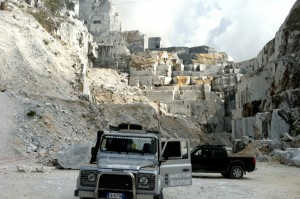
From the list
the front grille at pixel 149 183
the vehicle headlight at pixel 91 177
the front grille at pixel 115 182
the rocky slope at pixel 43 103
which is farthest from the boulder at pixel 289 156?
the vehicle headlight at pixel 91 177

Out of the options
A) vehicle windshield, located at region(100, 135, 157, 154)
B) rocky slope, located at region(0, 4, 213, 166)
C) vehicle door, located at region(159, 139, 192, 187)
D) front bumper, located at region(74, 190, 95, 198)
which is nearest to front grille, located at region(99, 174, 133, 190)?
Result: front bumper, located at region(74, 190, 95, 198)

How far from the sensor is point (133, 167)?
8305mm

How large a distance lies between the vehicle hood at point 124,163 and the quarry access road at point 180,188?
2422 millimetres

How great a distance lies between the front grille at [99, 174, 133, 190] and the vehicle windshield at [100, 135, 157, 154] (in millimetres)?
1159

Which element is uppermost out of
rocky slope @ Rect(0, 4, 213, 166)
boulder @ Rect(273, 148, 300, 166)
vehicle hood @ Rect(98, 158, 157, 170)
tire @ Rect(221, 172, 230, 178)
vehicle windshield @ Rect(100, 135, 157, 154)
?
rocky slope @ Rect(0, 4, 213, 166)

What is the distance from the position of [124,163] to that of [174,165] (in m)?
1.19

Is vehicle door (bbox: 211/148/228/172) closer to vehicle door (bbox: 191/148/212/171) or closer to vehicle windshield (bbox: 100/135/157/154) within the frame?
vehicle door (bbox: 191/148/212/171)

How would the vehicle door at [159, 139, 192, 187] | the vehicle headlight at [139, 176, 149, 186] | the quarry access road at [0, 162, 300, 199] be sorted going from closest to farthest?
the vehicle headlight at [139, 176, 149, 186], the vehicle door at [159, 139, 192, 187], the quarry access road at [0, 162, 300, 199]

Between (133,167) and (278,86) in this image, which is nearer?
(133,167)

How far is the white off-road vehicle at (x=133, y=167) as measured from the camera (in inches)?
320

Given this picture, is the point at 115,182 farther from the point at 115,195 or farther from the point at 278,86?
the point at 278,86

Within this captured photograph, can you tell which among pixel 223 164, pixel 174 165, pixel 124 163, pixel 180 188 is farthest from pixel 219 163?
pixel 124 163

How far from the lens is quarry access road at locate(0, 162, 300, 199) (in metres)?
11.2

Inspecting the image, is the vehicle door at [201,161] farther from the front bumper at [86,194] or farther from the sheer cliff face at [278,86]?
the sheer cliff face at [278,86]
